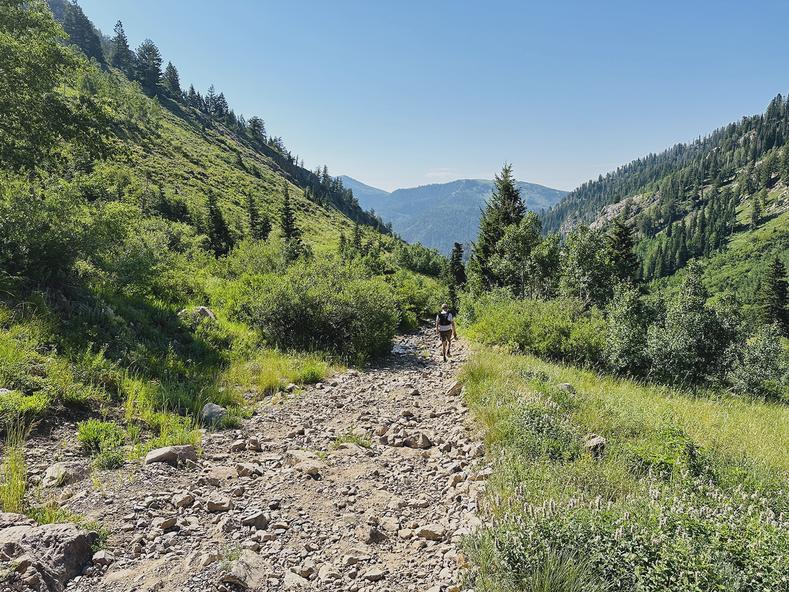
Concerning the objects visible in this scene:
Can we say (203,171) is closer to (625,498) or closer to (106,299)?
(106,299)

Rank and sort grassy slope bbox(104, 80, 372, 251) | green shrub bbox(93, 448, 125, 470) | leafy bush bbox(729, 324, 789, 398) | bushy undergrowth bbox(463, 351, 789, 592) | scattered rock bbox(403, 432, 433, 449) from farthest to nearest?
grassy slope bbox(104, 80, 372, 251), leafy bush bbox(729, 324, 789, 398), scattered rock bbox(403, 432, 433, 449), green shrub bbox(93, 448, 125, 470), bushy undergrowth bbox(463, 351, 789, 592)

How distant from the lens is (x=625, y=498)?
4652 mm

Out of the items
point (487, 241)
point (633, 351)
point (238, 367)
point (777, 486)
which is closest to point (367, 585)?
point (777, 486)

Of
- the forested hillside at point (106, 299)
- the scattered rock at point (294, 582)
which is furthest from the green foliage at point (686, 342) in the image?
the scattered rock at point (294, 582)

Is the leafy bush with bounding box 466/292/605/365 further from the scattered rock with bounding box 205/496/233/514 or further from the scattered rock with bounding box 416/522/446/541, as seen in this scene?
the scattered rock with bounding box 205/496/233/514

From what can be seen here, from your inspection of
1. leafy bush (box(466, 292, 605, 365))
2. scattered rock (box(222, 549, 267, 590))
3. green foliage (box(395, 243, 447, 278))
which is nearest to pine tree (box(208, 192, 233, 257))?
green foliage (box(395, 243, 447, 278))

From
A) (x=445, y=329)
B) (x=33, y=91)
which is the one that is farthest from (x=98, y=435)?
(x=33, y=91)

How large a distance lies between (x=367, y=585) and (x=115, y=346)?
8760 mm

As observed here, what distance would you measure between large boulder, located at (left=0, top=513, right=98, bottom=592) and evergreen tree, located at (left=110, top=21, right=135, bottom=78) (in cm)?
17403

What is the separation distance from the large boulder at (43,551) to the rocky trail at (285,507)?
1.3 inches

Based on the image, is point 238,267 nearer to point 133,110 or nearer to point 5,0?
point 5,0

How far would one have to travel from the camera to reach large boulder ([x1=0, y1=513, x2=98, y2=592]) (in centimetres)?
332

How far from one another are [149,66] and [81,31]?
1949 centimetres

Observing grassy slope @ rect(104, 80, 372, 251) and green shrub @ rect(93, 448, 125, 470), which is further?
grassy slope @ rect(104, 80, 372, 251)
